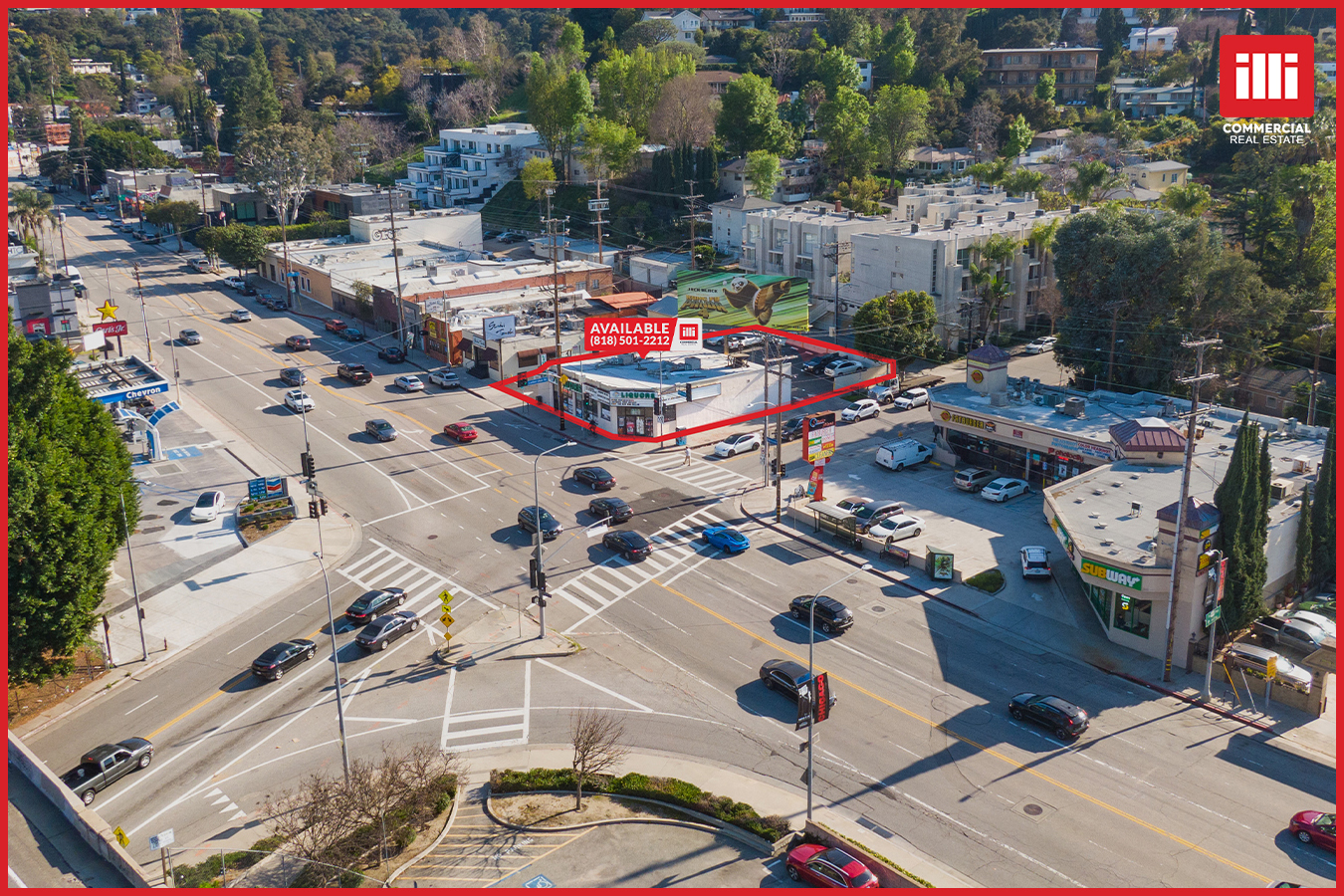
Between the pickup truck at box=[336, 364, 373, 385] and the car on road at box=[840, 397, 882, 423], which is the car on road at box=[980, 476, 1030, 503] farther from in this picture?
the pickup truck at box=[336, 364, 373, 385]

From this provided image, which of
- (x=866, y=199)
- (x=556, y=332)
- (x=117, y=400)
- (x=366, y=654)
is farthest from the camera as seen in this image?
(x=866, y=199)

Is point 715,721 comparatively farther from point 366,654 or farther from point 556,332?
point 556,332

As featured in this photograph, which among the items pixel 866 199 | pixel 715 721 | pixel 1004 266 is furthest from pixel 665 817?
pixel 866 199

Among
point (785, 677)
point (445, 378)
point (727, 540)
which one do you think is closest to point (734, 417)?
point (727, 540)

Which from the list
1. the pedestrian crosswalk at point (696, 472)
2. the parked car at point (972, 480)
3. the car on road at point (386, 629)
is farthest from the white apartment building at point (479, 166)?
the car on road at point (386, 629)

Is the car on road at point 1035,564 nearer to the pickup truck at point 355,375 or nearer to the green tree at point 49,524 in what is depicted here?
the green tree at point 49,524

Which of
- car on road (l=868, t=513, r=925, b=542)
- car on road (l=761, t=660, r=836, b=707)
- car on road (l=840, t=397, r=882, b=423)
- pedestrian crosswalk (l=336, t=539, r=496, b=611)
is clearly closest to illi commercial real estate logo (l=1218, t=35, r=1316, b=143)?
car on road (l=840, t=397, r=882, b=423)

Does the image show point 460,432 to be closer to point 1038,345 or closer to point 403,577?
point 403,577
